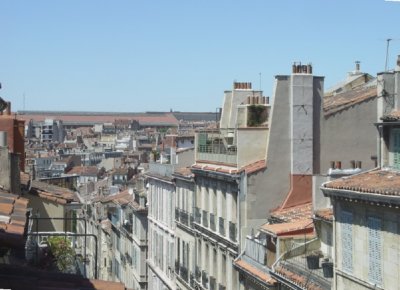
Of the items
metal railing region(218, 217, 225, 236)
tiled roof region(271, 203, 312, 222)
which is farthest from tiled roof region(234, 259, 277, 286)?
metal railing region(218, 217, 225, 236)

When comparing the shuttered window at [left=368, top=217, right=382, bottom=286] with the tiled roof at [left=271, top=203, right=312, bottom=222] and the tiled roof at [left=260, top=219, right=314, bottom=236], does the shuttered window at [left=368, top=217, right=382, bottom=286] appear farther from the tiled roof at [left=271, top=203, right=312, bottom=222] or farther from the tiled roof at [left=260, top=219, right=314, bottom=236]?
the tiled roof at [left=271, top=203, right=312, bottom=222]

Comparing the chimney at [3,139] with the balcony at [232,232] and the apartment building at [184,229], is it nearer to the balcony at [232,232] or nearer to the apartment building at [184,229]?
the balcony at [232,232]

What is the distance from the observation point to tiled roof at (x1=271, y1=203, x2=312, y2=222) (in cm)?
3375

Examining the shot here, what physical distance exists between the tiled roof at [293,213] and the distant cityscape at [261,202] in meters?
0.07

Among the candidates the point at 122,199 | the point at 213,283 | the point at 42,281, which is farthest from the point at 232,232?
the point at 122,199

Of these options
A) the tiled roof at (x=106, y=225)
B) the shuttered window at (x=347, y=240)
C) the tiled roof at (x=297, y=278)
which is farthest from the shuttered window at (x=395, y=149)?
the tiled roof at (x=106, y=225)

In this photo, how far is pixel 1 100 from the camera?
90.1 feet

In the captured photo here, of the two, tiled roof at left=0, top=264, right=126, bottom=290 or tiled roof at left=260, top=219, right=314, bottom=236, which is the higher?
tiled roof at left=0, top=264, right=126, bottom=290

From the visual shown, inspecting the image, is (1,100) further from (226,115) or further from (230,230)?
(226,115)

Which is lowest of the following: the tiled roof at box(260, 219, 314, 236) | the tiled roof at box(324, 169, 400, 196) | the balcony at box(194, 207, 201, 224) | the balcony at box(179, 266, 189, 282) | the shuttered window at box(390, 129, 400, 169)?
the balcony at box(179, 266, 189, 282)

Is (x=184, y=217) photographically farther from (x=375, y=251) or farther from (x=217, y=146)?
(x=375, y=251)

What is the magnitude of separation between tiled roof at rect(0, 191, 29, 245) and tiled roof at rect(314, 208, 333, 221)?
1368 cm

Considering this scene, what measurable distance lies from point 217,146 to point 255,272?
11.1 m

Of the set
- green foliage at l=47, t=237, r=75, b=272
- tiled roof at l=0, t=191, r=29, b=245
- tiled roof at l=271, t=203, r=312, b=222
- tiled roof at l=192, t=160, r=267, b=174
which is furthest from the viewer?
tiled roof at l=192, t=160, r=267, b=174
